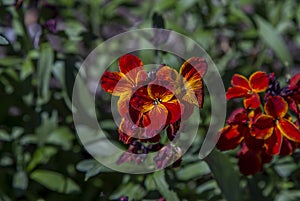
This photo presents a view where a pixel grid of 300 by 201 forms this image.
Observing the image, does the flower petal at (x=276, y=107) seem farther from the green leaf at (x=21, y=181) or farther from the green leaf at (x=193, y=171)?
the green leaf at (x=21, y=181)

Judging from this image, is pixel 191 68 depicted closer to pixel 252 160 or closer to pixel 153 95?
pixel 153 95

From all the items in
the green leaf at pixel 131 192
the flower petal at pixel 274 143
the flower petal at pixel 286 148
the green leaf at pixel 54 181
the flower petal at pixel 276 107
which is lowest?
the green leaf at pixel 54 181

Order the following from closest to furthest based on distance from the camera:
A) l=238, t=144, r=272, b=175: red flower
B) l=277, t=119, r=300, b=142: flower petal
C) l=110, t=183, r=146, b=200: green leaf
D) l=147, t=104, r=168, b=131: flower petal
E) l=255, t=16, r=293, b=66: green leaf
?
l=147, t=104, r=168, b=131: flower petal, l=277, t=119, r=300, b=142: flower petal, l=238, t=144, r=272, b=175: red flower, l=110, t=183, r=146, b=200: green leaf, l=255, t=16, r=293, b=66: green leaf

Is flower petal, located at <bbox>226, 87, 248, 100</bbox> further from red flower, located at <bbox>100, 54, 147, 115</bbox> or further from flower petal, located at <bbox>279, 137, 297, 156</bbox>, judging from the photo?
red flower, located at <bbox>100, 54, 147, 115</bbox>

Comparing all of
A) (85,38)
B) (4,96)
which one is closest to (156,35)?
(85,38)

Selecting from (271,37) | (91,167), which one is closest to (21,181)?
(91,167)

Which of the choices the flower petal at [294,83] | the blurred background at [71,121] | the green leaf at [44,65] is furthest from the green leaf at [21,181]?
the flower petal at [294,83]

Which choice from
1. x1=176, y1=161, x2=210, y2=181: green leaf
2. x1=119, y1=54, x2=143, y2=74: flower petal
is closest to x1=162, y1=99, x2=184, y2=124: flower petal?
x1=119, y1=54, x2=143, y2=74: flower petal

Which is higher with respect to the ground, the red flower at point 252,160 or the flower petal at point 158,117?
the flower petal at point 158,117
